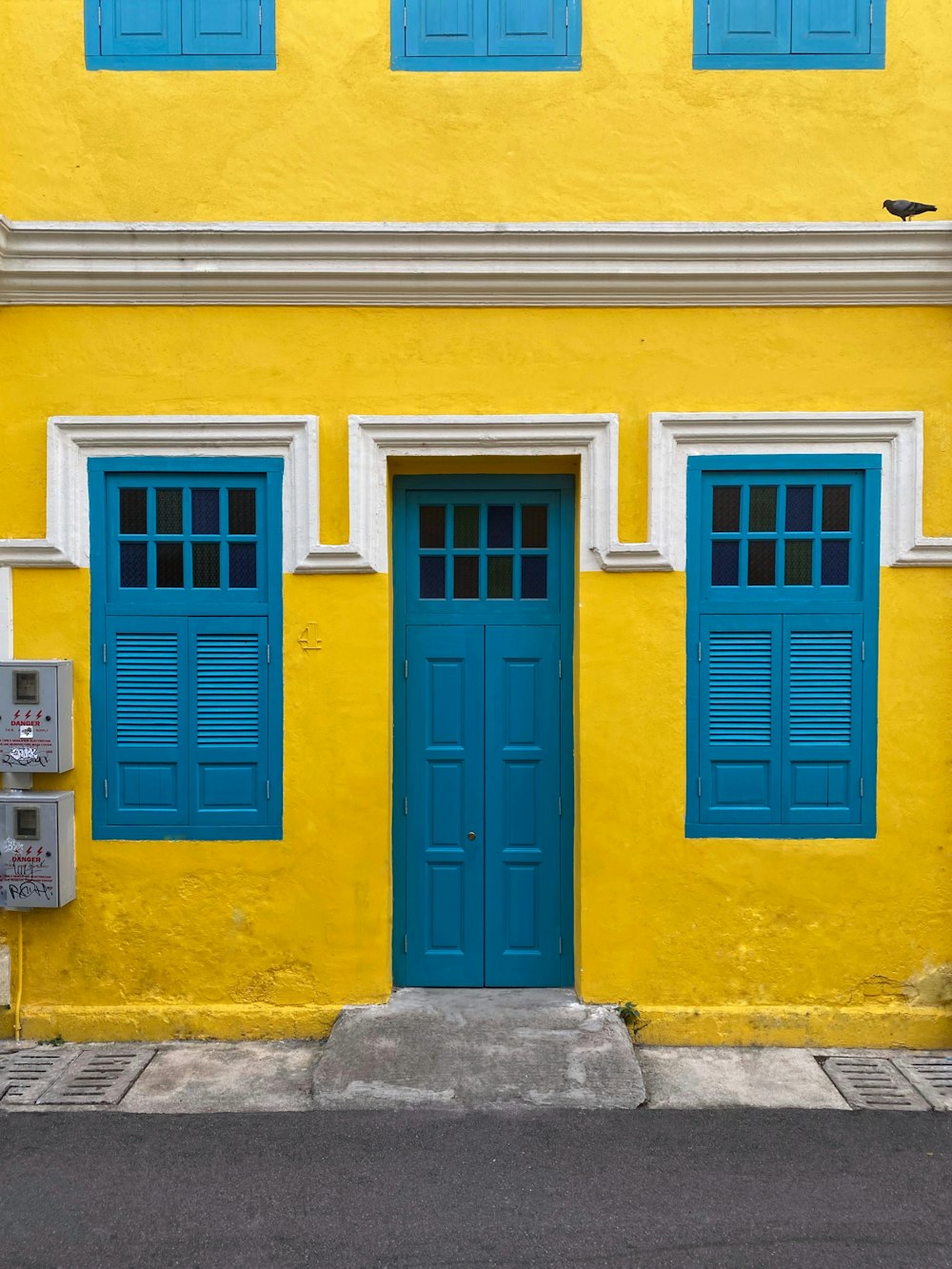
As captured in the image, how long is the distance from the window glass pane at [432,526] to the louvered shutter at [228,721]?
3.46ft

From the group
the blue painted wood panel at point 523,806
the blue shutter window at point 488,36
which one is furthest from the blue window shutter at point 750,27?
the blue painted wood panel at point 523,806

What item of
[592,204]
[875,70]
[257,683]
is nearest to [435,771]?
[257,683]

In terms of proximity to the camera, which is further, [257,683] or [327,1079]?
[257,683]

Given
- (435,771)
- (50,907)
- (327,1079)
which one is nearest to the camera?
(327,1079)

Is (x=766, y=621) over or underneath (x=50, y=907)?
over

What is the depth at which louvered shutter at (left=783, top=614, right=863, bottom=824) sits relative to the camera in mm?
4988

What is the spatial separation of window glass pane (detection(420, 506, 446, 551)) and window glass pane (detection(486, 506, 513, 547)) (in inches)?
10.5

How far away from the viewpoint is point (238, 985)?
500 centimetres

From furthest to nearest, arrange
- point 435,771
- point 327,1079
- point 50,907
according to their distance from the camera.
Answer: point 435,771
point 50,907
point 327,1079

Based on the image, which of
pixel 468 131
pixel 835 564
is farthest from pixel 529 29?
pixel 835 564

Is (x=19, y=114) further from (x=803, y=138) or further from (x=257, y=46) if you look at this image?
(x=803, y=138)

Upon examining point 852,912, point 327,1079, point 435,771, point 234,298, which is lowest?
point 327,1079

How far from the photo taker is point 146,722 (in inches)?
198

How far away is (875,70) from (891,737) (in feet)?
11.7
